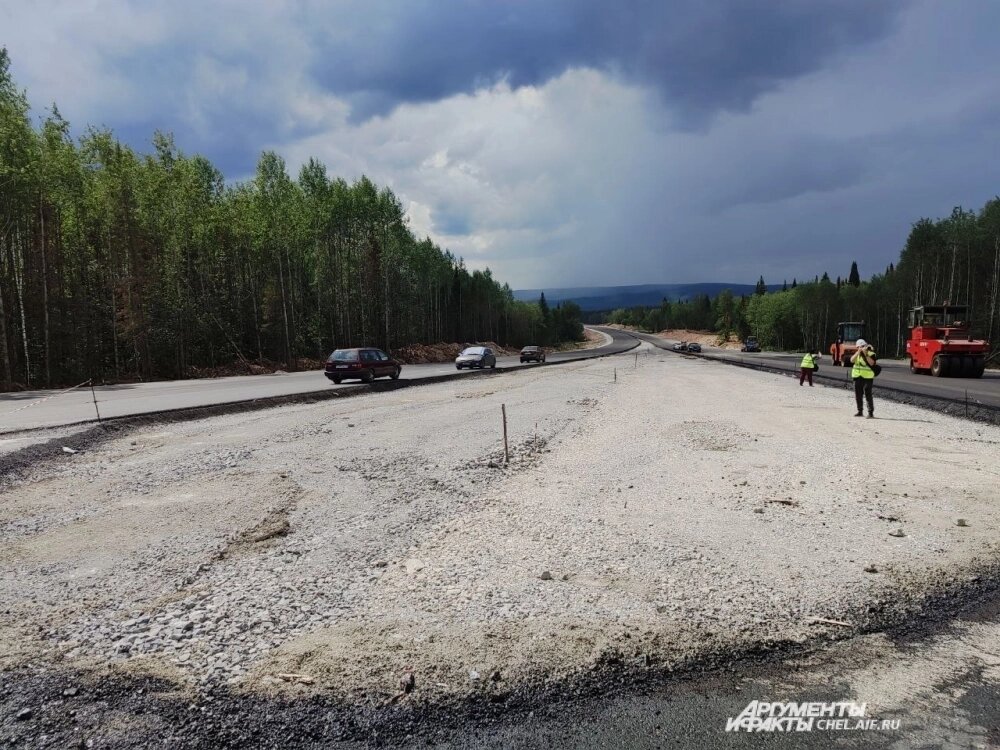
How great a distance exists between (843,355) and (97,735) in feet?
134

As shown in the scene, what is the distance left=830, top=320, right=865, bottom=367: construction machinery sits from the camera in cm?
3462

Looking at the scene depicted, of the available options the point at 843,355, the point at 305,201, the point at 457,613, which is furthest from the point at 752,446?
the point at 305,201

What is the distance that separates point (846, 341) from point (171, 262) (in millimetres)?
46198

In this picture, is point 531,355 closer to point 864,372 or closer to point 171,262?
point 171,262

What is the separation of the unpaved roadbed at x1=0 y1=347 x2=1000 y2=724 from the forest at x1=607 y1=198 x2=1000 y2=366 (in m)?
55.6

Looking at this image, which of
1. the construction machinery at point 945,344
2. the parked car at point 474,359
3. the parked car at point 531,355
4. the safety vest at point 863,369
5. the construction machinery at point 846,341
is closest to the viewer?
the safety vest at point 863,369

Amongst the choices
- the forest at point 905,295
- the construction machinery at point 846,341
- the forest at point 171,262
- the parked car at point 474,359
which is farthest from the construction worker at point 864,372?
the forest at point 905,295

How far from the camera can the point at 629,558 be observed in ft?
16.7

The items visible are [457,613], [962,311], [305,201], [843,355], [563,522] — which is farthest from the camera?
[305,201]

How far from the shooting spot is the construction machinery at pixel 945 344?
24.6m

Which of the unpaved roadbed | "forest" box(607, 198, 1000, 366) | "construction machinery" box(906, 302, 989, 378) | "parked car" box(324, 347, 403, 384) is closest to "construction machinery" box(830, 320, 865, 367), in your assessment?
"construction machinery" box(906, 302, 989, 378)

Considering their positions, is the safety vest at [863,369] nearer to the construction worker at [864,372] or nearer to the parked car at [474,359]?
the construction worker at [864,372]

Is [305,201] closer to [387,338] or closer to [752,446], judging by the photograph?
[387,338]

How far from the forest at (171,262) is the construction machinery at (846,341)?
39385 millimetres
